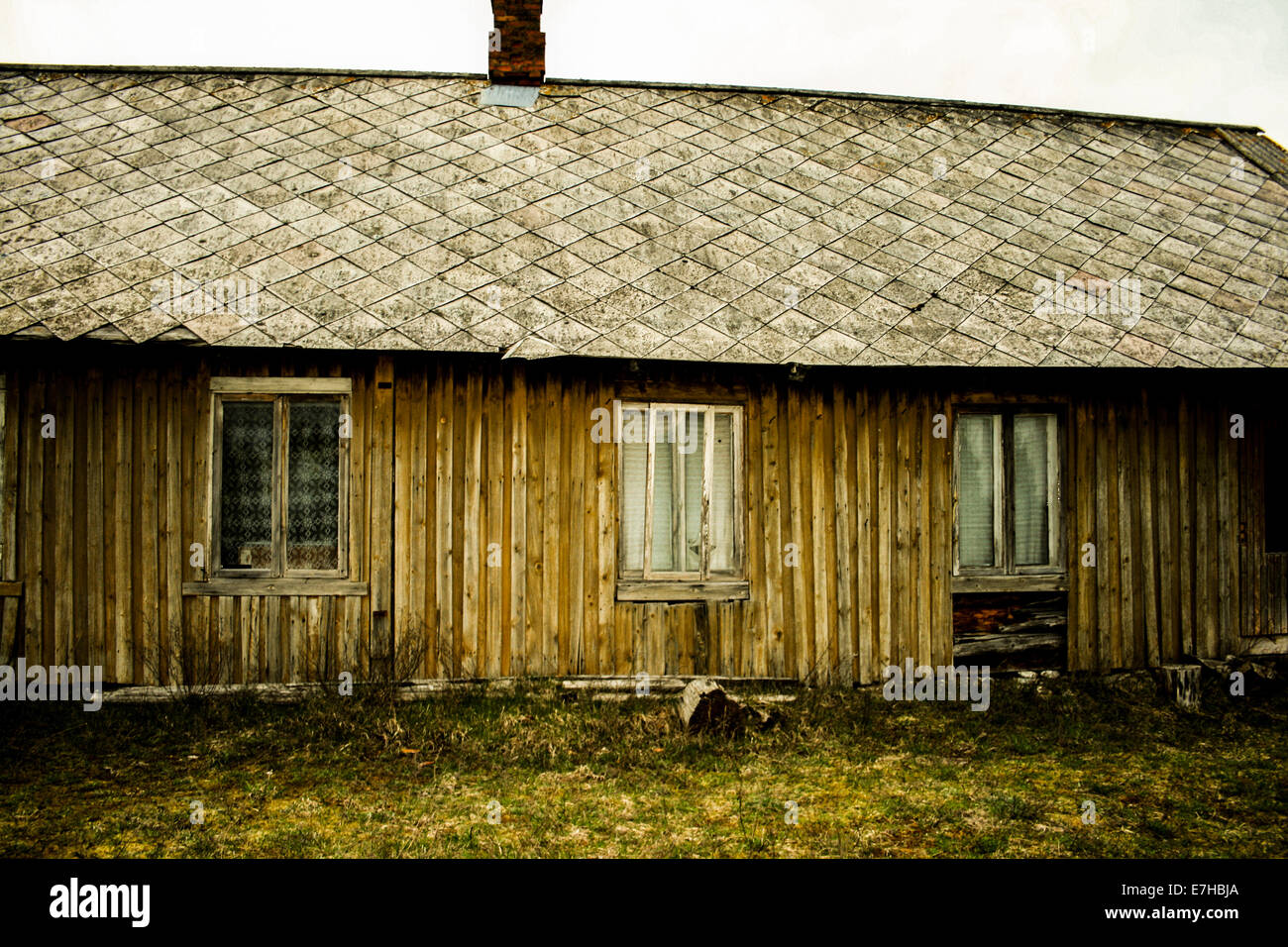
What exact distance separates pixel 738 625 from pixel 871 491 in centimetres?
177

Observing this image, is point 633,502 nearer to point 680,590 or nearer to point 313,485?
point 680,590

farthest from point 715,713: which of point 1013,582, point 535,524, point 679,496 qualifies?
point 1013,582

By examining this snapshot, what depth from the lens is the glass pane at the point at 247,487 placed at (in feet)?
26.3

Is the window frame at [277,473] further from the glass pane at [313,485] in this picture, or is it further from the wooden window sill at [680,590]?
the wooden window sill at [680,590]

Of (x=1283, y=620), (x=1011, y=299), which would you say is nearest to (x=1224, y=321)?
(x=1011, y=299)

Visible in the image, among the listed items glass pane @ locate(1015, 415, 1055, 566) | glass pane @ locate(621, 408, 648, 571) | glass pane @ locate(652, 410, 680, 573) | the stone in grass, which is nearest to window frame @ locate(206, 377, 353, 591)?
glass pane @ locate(621, 408, 648, 571)

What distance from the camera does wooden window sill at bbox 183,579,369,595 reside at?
7871 millimetres

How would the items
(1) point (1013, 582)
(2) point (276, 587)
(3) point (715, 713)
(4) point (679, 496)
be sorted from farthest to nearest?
(1) point (1013, 582) → (4) point (679, 496) → (2) point (276, 587) → (3) point (715, 713)

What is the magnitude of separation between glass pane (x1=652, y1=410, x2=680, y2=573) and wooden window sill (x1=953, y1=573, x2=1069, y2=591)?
8.97ft

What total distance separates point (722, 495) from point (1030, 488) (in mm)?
3059

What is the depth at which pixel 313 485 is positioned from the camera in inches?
318

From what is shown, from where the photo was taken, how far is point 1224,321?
881 cm

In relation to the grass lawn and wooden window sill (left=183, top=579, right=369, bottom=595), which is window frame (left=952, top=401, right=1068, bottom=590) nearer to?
the grass lawn

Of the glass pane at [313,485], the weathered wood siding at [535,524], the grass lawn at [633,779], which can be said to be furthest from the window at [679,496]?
the glass pane at [313,485]
